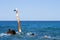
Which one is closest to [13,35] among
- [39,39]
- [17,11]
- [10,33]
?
[10,33]

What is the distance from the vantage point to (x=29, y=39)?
50062 millimetres

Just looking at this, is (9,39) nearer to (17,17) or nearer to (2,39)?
(2,39)

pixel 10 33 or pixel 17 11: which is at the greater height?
pixel 17 11

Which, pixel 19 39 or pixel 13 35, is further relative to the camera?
pixel 13 35

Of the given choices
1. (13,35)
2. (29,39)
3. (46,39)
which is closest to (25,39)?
(29,39)

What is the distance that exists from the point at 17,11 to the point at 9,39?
8.18m

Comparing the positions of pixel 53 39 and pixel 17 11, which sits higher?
pixel 17 11

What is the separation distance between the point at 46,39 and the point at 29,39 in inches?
122

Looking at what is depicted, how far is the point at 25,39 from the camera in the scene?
5000 centimetres

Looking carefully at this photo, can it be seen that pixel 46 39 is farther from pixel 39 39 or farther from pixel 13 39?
pixel 13 39

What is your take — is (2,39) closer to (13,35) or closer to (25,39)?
(25,39)

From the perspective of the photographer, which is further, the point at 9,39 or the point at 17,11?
the point at 17,11

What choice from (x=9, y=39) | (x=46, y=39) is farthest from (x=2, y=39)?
(x=46, y=39)

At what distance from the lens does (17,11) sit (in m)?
56.5
